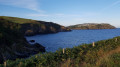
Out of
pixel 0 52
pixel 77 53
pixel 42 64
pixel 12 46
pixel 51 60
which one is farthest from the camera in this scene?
pixel 12 46

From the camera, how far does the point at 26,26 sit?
106375 millimetres

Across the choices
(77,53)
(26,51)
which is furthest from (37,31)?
(77,53)

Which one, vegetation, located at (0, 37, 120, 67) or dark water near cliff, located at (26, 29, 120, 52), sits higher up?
vegetation, located at (0, 37, 120, 67)

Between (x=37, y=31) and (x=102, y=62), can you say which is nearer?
(x=102, y=62)

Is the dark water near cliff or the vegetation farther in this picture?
the dark water near cliff

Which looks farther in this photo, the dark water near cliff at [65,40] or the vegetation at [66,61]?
the dark water near cliff at [65,40]

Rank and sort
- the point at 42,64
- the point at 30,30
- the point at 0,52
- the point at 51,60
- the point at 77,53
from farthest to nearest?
1. the point at 30,30
2. the point at 0,52
3. the point at 77,53
4. the point at 51,60
5. the point at 42,64

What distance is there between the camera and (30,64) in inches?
228

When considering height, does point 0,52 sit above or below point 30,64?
below

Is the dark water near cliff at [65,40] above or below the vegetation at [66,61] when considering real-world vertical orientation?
below

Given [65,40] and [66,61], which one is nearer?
[66,61]

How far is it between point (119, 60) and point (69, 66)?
9.41 feet

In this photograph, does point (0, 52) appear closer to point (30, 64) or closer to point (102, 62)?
point (30, 64)

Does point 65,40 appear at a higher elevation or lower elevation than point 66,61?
lower
